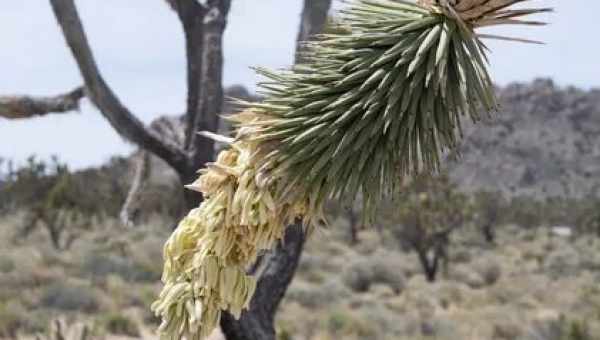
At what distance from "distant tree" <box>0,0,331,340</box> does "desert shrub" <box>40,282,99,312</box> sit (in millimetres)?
12743

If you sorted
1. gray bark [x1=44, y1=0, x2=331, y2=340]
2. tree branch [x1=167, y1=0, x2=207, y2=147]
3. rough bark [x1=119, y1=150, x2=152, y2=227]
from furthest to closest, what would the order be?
1. rough bark [x1=119, y1=150, x2=152, y2=227]
2. tree branch [x1=167, y1=0, x2=207, y2=147]
3. gray bark [x1=44, y1=0, x2=331, y2=340]

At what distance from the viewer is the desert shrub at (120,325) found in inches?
656

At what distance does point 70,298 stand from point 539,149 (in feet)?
193

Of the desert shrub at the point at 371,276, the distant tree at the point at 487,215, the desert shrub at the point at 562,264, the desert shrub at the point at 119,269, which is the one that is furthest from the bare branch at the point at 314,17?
the distant tree at the point at 487,215

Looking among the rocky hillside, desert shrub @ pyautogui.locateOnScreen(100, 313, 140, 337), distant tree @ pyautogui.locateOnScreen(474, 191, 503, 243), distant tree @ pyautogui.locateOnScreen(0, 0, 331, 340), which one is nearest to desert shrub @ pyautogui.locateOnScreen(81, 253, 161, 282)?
desert shrub @ pyautogui.locateOnScreen(100, 313, 140, 337)

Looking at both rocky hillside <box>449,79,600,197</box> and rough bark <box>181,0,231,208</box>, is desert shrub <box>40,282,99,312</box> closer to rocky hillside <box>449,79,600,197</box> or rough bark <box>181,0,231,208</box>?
rough bark <box>181,0,231,208</box>

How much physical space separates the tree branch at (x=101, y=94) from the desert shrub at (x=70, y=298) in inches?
518

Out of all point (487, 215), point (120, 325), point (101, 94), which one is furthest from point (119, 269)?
point (487, 215)

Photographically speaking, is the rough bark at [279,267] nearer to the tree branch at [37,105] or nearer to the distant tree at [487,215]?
the tree branch at [37,105]

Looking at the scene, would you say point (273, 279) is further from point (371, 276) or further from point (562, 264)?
point (562, 264)

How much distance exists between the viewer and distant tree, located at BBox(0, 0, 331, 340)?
5820 millimetres

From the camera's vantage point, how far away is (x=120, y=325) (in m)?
16.8

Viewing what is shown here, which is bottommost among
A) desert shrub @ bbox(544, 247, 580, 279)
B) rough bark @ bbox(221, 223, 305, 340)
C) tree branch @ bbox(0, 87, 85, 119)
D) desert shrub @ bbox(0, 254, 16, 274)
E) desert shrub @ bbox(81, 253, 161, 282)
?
desert shrub @ bbox(544, 247, 580, 279)

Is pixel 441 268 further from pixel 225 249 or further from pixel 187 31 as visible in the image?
pixel 225 249
